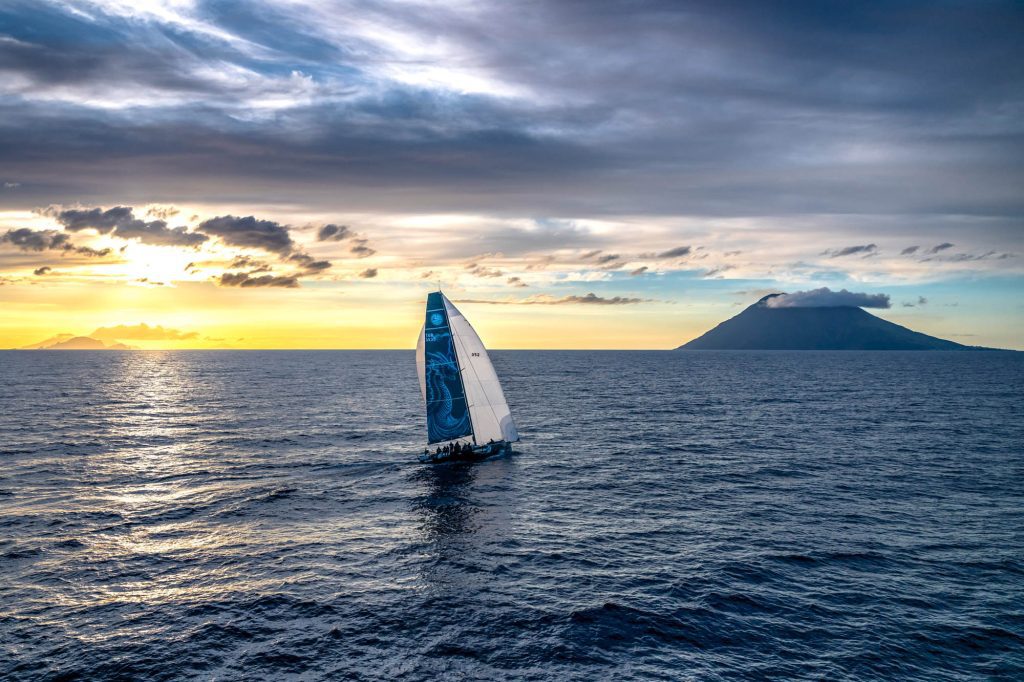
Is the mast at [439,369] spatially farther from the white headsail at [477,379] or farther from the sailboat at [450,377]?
the white headsail at [477,379]

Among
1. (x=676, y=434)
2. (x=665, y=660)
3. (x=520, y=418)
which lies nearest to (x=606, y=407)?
(x=520, y=418)

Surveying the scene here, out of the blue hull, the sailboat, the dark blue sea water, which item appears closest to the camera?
the dark blue sea water

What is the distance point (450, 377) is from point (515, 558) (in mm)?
30766

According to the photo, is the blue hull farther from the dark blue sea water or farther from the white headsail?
the dark blue sea water

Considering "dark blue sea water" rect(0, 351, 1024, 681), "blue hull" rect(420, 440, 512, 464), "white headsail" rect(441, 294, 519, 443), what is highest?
"white headsail" rect(441, 294, 519, 443)

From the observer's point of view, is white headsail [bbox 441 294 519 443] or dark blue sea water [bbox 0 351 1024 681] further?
white headsail [bbox 441 294 519 443]

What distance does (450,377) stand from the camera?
6881 centimetres

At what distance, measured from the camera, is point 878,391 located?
524 feet

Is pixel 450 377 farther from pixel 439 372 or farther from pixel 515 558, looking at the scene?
pixel 515 558

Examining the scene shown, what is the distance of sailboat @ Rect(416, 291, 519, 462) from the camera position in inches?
2704

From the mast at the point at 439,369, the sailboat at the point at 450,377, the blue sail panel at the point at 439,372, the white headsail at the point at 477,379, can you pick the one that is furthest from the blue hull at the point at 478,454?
the blue sail panel at the point at 439,372

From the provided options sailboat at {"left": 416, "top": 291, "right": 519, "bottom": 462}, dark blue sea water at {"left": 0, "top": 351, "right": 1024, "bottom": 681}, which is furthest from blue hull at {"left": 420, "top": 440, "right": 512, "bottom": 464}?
dark blue sea water at {"left": 0, "top": 351, "right": 1024, "bottom": 681}

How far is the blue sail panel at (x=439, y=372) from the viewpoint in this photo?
2704 inches

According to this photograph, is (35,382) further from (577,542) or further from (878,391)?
(878,391)
